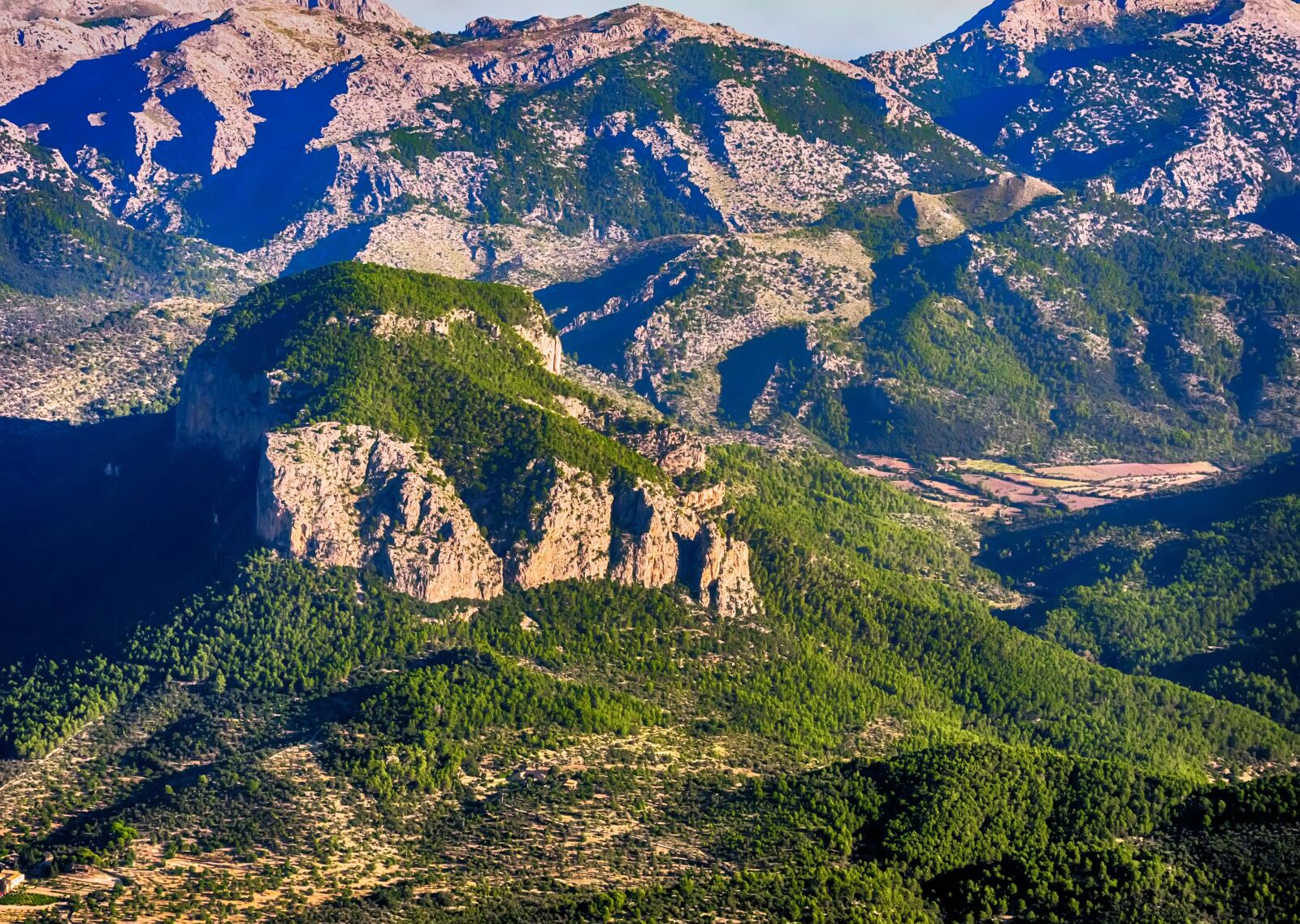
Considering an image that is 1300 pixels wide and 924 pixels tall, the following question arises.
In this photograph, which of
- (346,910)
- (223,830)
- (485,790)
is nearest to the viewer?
Result: (346,910)

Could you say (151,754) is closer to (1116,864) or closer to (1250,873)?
(1116,864)

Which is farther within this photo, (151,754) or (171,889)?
(151,754)

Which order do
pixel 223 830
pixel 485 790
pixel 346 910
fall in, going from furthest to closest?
pixel 485 790 < pixel 223 830 < pixel 346 910

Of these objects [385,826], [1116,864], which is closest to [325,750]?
[385,826]

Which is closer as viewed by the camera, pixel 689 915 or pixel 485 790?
pixel 689 915

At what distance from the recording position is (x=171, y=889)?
16962 centimetres

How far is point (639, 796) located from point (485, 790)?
592 inches

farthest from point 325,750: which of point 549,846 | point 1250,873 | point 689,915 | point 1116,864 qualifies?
point 1250,873

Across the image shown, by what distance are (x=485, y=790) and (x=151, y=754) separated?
3402 centimetres

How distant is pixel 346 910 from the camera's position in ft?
551

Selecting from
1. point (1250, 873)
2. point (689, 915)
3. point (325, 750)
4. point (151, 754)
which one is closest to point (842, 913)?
point (689, 915)

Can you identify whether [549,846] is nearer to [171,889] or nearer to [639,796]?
[639,796]

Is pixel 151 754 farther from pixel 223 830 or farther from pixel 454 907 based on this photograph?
pixel 454 907

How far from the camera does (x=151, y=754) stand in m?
197
